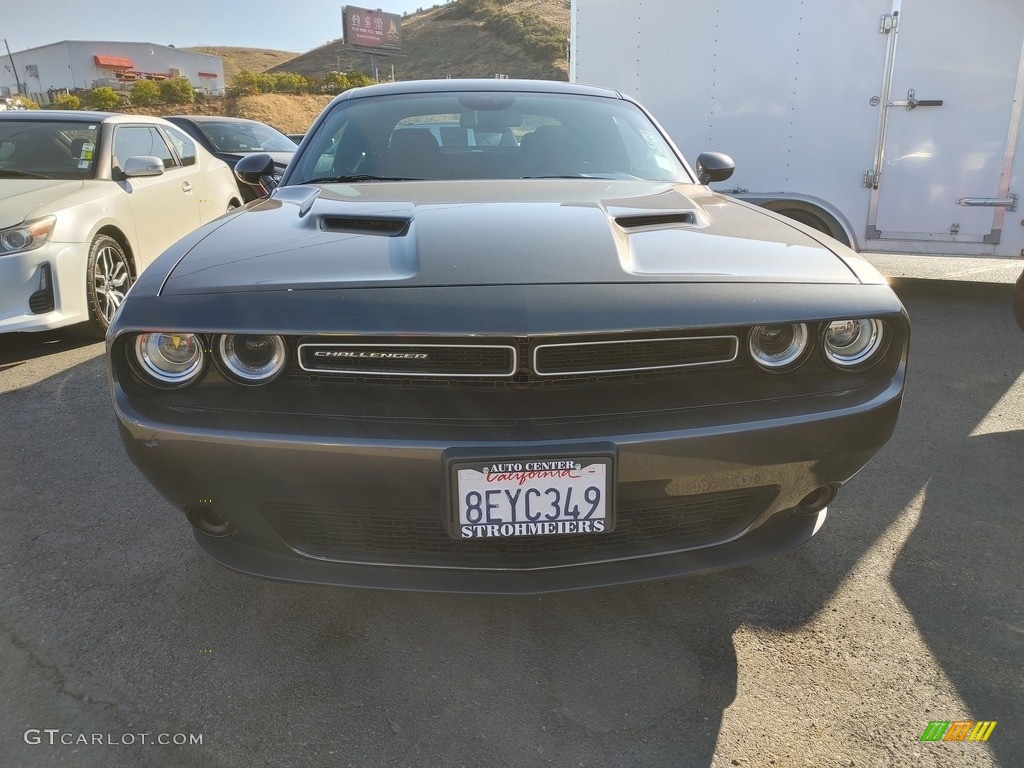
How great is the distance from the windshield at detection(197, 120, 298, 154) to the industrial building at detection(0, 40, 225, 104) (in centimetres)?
5817

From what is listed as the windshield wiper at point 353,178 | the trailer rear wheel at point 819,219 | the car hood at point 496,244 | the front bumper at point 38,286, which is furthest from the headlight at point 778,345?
the front bumper at point 38,286

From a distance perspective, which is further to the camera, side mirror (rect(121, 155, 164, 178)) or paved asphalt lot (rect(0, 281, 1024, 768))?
side mirror (rect(121, 155, 164, 178))

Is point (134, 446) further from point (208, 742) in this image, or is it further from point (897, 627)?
point (897, 627)

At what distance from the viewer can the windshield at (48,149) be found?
513 cm

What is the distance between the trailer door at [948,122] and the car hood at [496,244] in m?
3.57

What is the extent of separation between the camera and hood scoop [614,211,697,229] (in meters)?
2.06

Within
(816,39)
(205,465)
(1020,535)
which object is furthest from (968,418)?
(205,465)

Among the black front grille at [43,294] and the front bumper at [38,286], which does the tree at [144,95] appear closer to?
the front bumper at [38,286]

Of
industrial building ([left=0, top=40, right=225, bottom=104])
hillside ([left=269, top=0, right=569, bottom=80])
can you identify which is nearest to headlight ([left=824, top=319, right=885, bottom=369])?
hillside ([left=269, top=0, right=569, bottom=80])

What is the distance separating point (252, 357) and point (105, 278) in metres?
3.73

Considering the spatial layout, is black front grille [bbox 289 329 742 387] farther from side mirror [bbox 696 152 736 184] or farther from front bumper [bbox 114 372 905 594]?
side mirror [bbox 696 152 736 184]

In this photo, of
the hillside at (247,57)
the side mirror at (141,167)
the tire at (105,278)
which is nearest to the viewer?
the tire at (105,278)

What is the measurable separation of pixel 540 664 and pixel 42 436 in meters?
2.68

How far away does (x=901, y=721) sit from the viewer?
1.73 metres
